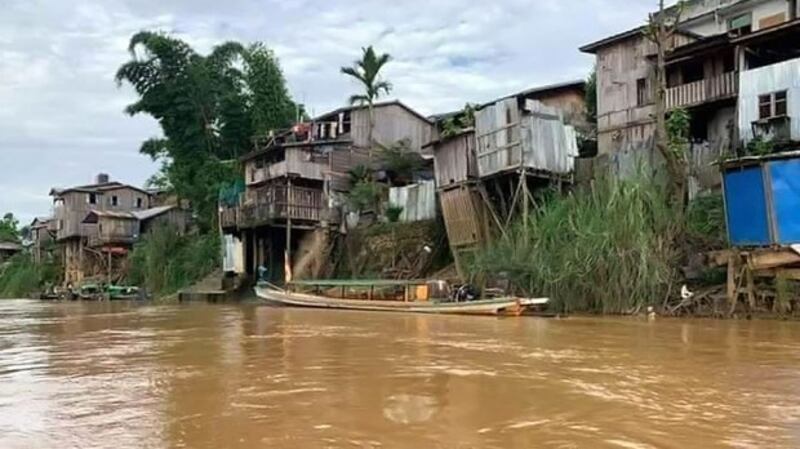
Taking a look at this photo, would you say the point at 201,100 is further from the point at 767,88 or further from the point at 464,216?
the point at 767,88

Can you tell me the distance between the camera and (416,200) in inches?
1107

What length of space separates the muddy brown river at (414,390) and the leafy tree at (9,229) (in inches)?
2527

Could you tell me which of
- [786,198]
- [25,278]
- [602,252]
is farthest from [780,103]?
[25,278]

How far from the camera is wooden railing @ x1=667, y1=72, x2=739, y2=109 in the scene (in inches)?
871

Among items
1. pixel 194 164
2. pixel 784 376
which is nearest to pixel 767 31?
pixel 784 376

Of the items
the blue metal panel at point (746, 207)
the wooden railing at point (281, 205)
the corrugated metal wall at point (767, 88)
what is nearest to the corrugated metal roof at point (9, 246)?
the wooden railing at point (281, 205)

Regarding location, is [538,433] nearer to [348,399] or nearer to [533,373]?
[348,399]

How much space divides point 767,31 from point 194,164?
31.4 metres

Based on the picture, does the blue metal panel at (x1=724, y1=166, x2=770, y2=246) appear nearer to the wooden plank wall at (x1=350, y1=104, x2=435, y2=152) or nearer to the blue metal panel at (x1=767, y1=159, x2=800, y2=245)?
the blue metal panel at (x1=767, y1=159, x2=800, y2=245)

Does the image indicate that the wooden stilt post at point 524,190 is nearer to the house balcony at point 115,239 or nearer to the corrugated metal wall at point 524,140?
the corrugated metal wall at point 524,140

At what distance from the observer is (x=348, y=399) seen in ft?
22.3

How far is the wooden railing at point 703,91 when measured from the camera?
22.1 metres

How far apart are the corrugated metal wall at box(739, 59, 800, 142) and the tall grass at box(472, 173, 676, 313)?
4606mm

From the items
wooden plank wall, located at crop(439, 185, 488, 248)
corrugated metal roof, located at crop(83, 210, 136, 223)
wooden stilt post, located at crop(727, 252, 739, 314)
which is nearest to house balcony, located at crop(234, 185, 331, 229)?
wooden plank wall, located at crop(439, 185, 488, 248)
